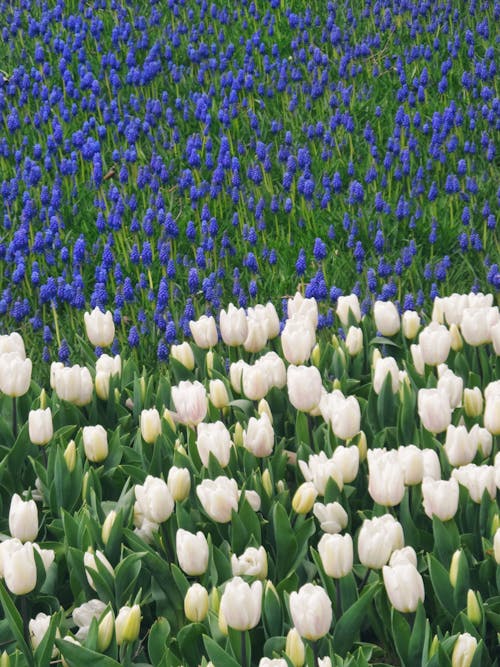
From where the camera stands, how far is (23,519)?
2.30 m

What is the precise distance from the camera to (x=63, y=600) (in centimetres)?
239

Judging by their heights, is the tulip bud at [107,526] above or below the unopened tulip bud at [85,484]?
below

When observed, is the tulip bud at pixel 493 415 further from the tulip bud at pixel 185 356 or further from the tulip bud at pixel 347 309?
the tulip bud at pixel 185 356

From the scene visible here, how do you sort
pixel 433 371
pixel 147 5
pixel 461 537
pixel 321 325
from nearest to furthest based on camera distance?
pixel 461 537 → pixel 433 371 → pixel 321 325 → pixel 147 5

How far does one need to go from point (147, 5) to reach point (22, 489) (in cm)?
659

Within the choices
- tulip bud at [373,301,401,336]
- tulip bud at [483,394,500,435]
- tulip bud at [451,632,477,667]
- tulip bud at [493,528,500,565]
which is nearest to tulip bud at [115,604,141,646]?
tulip bud at [451,632,477,667]

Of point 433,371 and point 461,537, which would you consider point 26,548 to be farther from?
point 433,371

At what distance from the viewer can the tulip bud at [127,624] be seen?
2.03 metres

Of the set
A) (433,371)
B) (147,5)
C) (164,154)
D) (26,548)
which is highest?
(147,5)

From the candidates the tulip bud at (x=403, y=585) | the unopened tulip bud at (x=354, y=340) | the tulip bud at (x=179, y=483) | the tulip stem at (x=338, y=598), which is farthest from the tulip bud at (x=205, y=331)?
the tulip bud at (x=403, y=585)

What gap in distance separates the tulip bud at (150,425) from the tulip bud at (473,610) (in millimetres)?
957

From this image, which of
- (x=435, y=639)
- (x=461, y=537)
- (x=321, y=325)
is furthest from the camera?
(x=321, y=325)

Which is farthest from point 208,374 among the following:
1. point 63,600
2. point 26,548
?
point 26,548

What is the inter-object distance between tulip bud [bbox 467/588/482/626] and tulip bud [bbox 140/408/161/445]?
3.14 ft
